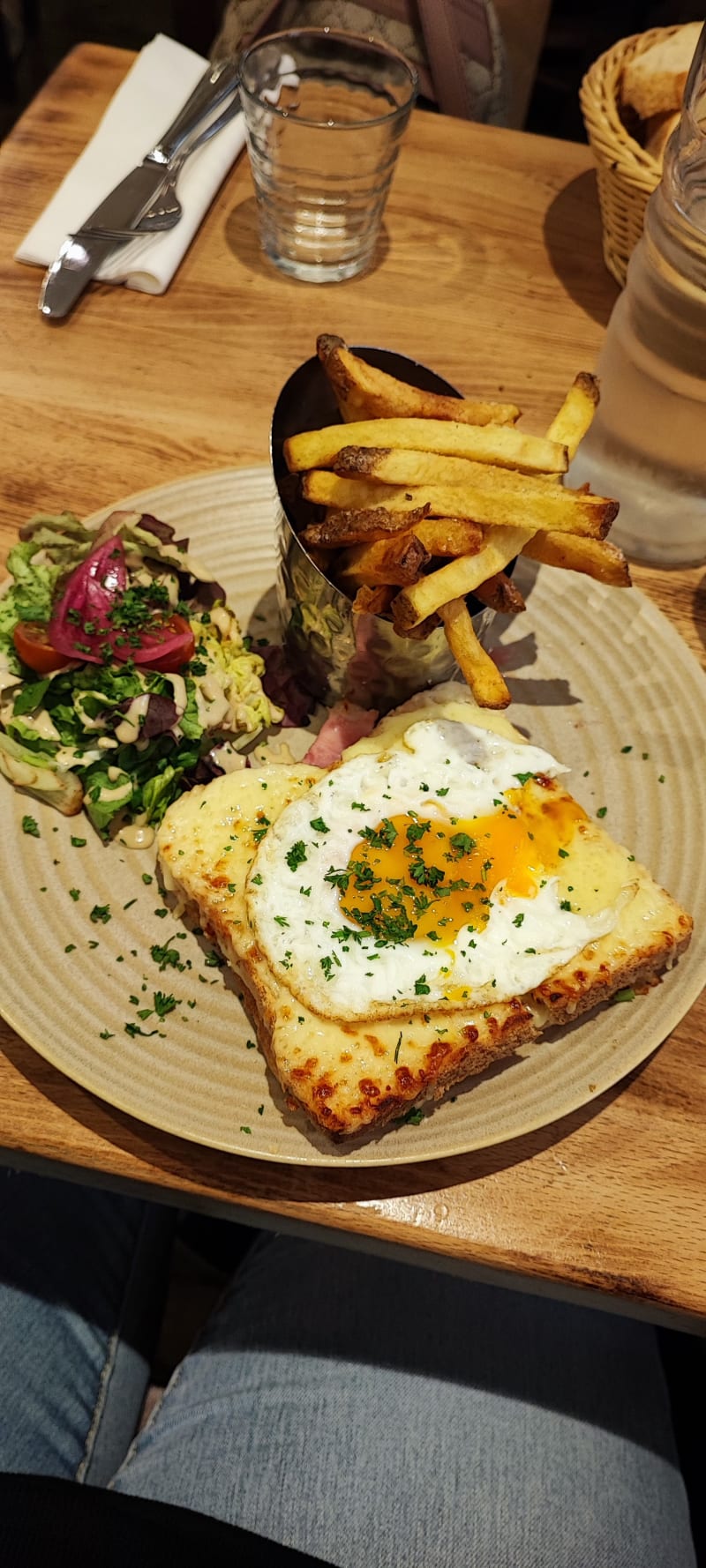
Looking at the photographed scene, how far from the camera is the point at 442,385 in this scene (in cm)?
259

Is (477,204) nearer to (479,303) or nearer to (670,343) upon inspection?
(479,303)

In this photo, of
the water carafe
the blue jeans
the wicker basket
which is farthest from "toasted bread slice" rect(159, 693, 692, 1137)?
the wicker basket

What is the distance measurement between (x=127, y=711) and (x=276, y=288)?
6.60ft

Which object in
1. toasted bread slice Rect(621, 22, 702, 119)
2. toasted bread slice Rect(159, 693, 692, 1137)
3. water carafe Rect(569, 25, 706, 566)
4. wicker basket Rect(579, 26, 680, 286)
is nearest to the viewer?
toasted bread slice Rect(159, 693, 692, 1137)

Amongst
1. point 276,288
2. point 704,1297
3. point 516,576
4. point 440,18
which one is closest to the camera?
point 704,1297

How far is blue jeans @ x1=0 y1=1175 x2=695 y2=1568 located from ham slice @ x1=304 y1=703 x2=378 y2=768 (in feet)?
4.09

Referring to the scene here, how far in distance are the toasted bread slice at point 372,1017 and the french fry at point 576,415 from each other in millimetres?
630

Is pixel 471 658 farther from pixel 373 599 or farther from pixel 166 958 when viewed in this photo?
pixel 166 958

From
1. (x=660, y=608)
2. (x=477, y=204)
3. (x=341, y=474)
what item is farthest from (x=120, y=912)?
(x=477, y=204)

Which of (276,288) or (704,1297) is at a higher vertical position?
(276,288)

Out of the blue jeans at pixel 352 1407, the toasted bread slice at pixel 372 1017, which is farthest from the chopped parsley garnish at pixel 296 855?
the blue jeans at pixel 352 1407

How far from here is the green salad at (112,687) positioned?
93.0 inches

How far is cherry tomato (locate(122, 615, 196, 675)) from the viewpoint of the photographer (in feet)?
7.88

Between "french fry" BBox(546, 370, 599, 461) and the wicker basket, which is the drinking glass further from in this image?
"french fry" BBox(546, 370, 599, 461)
